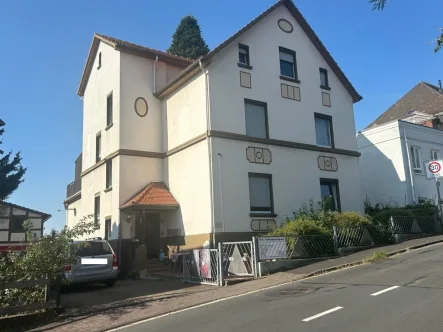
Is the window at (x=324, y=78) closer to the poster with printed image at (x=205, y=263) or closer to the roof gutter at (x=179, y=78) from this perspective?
the roof gutter at (x=179, y=78)

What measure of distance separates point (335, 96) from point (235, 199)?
9.26 meters

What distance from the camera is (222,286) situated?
41.5 feet

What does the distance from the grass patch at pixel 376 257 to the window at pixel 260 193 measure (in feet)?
16.9

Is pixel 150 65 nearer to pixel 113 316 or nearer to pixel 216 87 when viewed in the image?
pixel 216 87

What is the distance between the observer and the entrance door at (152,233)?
19875mm

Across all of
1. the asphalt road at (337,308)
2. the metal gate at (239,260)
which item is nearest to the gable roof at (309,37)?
the metal gate at (239,260)

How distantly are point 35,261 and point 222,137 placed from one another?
959cm

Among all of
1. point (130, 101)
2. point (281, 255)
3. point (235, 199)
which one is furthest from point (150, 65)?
point (281, 255)

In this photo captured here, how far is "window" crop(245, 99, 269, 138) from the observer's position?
19.3 m

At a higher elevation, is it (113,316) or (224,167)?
(224,167)

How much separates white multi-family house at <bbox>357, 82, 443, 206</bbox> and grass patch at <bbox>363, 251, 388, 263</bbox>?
37.7 feet

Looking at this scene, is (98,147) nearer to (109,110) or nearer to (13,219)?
(109,110)

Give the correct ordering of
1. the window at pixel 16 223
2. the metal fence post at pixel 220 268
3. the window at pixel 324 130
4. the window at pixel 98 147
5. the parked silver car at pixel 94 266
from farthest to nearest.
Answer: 1. the window at pixel 16 223
2. the window at pixel 98 147
3. the window at pixel 324 130
4. the parked silver car at pixel 94 266
5. the metal fence post at pixel 220 268

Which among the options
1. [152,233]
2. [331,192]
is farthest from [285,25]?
[152,233]
